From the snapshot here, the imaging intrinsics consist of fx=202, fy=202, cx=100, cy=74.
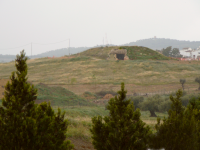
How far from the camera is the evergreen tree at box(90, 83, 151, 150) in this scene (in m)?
5.71

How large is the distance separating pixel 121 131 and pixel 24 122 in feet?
8.54

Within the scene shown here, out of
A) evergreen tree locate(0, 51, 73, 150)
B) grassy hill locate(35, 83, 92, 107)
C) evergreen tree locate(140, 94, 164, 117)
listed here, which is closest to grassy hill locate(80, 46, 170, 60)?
grassy hill locate(35, 83, 92, 107)

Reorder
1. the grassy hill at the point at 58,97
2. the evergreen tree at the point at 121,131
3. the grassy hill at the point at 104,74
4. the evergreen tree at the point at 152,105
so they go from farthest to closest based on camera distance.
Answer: the grassy hill at the point at 104,74, the grassy hill at the point at 58,97, the evergreen tree at the point at 152,105, the evergreen tree at the point at 121,131

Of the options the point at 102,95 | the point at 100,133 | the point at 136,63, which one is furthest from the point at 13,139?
the point at 136,63

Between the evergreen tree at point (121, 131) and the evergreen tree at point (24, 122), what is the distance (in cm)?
112

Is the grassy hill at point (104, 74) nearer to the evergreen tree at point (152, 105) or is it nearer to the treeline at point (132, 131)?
the evergreen tree at point (152, 105)

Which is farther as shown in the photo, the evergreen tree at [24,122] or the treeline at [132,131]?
the treeline at [132,131]

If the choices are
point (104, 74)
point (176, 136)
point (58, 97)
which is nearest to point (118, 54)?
point (104, 74)

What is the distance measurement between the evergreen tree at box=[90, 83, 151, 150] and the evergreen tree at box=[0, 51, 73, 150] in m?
1.12

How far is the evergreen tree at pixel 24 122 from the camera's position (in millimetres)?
4961

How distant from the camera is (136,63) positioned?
73812 millimetres

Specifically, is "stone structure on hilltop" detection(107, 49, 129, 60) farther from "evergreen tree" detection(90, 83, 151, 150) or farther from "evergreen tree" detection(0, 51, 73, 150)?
"evergreen tree" detection(0, 51, 73, 150)

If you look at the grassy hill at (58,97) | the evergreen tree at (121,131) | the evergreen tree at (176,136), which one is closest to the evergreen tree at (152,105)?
the grassy hill at (58,97)

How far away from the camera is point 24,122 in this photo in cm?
495
